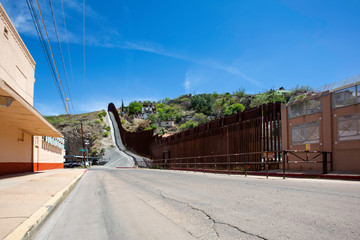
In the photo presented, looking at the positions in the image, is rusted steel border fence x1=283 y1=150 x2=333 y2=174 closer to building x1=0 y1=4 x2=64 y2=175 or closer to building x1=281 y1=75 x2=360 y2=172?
building x1=281 y1=75 x2=360 y2=172

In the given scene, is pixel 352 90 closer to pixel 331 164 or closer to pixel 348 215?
pixel 331 164

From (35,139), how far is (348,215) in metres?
27.8

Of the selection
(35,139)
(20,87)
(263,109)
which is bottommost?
(35,139)

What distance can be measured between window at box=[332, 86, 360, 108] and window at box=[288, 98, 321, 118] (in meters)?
1.21

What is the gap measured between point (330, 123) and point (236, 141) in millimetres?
8162

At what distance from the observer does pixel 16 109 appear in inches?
577

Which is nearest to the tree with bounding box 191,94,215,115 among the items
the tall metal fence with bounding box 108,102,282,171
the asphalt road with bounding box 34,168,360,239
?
the tall metal fence with bounding box 108,102,282,171

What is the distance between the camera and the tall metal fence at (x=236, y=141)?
20266mm

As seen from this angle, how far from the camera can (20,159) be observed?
22.5 m

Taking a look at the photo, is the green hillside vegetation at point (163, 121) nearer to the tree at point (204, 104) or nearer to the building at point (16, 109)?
the tree at point (204, 104)

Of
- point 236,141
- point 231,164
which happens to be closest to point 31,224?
point 231,164

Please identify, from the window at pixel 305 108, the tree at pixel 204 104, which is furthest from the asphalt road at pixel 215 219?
the tree at pixel 204 104

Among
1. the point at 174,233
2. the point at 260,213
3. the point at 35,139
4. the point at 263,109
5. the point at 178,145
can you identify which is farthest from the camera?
the point at 178,145

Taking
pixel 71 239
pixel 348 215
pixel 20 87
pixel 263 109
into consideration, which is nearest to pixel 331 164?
pixel 263 109
